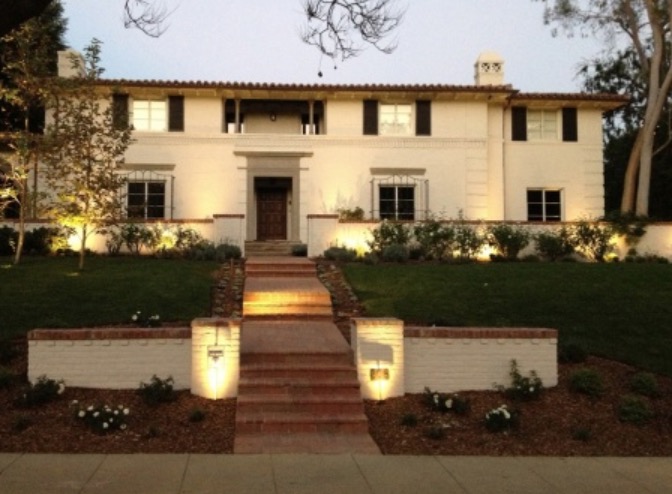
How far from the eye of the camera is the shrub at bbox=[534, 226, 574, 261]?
67.7 ft

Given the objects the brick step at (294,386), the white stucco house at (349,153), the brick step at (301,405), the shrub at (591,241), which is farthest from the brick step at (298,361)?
the white stucco house at (349,153)

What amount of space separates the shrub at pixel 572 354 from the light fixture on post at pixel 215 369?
4.97 metres

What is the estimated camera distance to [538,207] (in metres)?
24.9

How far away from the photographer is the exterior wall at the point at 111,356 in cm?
878

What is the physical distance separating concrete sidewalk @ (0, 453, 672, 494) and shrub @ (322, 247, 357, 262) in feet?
38.3

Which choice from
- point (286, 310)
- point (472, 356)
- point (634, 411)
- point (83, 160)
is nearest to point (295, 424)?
point (472, 356)

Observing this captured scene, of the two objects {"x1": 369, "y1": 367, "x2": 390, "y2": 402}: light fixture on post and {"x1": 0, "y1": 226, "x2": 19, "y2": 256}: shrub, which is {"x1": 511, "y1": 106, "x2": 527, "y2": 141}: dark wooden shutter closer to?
{"x1": 0, "y1": 226, "x2": 19, "y2": 256}: shrub

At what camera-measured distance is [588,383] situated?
8.94 meters

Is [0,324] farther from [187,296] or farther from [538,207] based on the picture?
[538,207]

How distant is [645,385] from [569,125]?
17.6 meters

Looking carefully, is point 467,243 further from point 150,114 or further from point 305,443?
point 305,443

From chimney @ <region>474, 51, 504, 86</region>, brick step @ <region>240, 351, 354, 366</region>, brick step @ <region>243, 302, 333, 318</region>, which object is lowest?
brick step @ <region>240, 351, 354, 366</region>

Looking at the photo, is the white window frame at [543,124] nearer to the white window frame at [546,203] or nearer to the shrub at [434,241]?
the white window frame at [546,203]

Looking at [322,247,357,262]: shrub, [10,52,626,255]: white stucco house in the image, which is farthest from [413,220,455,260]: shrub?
[10,52,626,255]: white stucco house
